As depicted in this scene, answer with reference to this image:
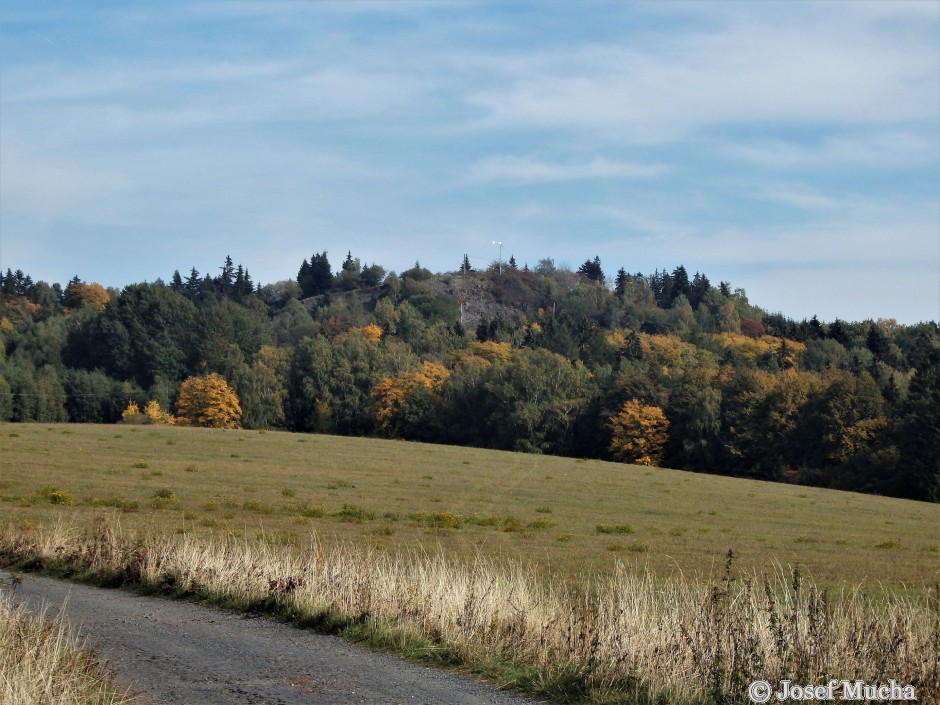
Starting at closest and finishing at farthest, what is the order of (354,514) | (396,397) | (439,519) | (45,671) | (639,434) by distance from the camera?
(45,671) < (439,519) < (354,514) < (639,434) < (396,397)

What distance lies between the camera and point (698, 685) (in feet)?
33.8

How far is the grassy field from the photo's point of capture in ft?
97.5

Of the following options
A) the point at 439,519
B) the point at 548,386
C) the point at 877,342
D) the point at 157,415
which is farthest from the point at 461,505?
the point at 877,342

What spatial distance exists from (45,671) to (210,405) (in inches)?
4469

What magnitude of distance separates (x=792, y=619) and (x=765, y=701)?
130 centimetres

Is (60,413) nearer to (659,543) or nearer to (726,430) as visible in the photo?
(726,430)

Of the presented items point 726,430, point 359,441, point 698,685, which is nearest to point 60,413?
point 359,441

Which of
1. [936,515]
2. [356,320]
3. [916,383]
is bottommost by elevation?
[936,515]

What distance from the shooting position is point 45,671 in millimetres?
9211

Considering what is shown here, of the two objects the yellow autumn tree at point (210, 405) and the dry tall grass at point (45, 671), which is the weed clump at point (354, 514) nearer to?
the dry tall grass at point (45, 671)

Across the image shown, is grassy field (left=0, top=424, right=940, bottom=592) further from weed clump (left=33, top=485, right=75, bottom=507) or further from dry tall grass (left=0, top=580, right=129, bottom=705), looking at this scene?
dry tall grass (left=0, top=580, right=129, bottom=705)

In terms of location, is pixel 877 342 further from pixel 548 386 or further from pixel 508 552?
pixel 508 552

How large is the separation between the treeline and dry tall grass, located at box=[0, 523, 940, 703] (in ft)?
259

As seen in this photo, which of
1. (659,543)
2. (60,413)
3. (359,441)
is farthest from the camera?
(60,413)
